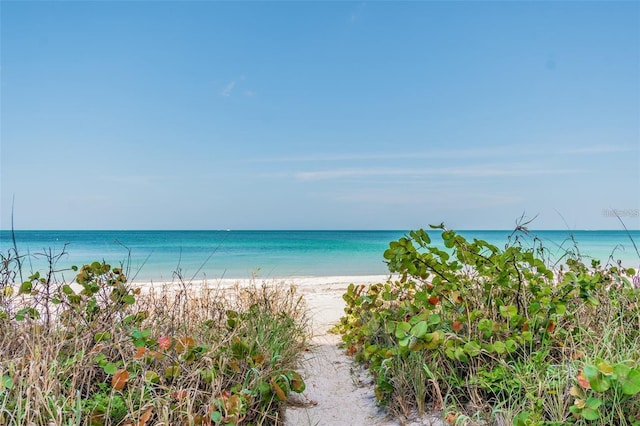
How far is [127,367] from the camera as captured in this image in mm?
2953

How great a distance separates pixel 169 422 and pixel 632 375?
2.50 m

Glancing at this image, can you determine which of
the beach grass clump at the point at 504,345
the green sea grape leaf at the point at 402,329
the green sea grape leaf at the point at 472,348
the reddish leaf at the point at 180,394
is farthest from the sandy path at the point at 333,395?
the reddish leaf at the point at 180,394

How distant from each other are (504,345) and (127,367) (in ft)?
8.12

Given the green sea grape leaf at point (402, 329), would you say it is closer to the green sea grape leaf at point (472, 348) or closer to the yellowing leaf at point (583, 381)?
the green sea grape leaf at point (472, 348)

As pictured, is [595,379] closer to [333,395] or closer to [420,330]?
[420,330]

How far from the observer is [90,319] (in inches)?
139

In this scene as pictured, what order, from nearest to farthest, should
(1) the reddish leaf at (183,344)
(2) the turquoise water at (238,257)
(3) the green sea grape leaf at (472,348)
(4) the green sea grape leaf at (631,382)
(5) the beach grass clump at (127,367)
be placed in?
1. (4) the green sea grape leaf at (631,382)
2. (5) the beach grass clump at (127,367)
3. (1) the reddish leaf at (183,344)
4. (3) the green sea grape leaf at (472,348)
5. (2) the turquoise water at (238,257)

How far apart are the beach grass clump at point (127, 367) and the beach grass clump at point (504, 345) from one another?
0.87 m

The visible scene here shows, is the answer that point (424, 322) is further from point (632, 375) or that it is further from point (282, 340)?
point (282, 340)

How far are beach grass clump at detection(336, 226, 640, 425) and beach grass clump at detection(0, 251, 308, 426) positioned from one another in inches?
34.3

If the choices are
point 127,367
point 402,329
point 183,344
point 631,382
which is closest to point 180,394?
point 183,344

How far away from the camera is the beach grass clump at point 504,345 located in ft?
8.48

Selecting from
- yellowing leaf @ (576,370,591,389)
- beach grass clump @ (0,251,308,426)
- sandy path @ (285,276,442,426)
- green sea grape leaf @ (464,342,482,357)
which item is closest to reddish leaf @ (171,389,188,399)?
beach grass clump @ (0,251,308,426)

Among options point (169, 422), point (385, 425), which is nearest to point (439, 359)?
point (385, 425)
